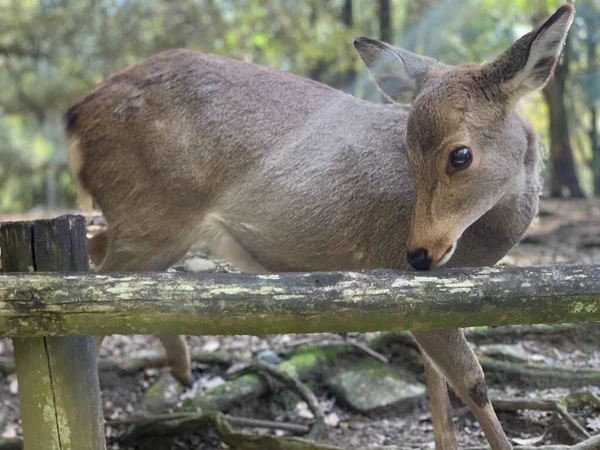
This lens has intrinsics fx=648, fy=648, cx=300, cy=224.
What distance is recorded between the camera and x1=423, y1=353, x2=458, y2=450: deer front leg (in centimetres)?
365

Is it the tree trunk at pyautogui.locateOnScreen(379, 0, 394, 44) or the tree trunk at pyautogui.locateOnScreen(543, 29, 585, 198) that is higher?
the tree trunk at pyautogui.locateOnScreen(379, 0, 394, 44)

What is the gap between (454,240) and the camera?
2969 millimetres

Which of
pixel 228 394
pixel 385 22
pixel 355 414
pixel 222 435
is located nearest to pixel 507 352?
pixel 355 414

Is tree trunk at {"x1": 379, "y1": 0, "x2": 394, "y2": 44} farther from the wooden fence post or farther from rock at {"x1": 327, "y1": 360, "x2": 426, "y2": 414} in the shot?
the wooden fence post

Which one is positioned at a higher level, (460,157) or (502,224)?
(460,157)

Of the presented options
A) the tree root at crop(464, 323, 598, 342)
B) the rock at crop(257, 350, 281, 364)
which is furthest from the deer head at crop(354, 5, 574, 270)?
the rock at crop(257, 350, 281, 364)

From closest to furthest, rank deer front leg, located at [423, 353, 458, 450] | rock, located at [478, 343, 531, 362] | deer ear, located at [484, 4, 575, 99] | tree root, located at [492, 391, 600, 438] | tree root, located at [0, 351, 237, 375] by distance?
deer ear, located at [484, 4, 575, 99] → deer front leg, located at [423, 353, 458, 450] → tree root, located at [492, 391, 600, 438] → rock, located at [478, 343, 531, 362] → tree root, located at [0, 351, 237, 375]

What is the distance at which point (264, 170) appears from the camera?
3.73 meters

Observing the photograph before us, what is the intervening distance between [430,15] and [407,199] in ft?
26.4

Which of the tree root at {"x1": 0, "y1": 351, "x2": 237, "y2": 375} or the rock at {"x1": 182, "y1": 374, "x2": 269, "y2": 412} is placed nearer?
the rock at {"x1": 182, "y1": 374, "x2": 269, "y2": 412}

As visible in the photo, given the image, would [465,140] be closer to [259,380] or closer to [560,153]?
[259,380]

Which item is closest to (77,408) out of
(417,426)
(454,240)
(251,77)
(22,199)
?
(454,240)

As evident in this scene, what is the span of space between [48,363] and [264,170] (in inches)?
62.2

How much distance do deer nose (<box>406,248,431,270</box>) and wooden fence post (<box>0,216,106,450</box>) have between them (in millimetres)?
1494
